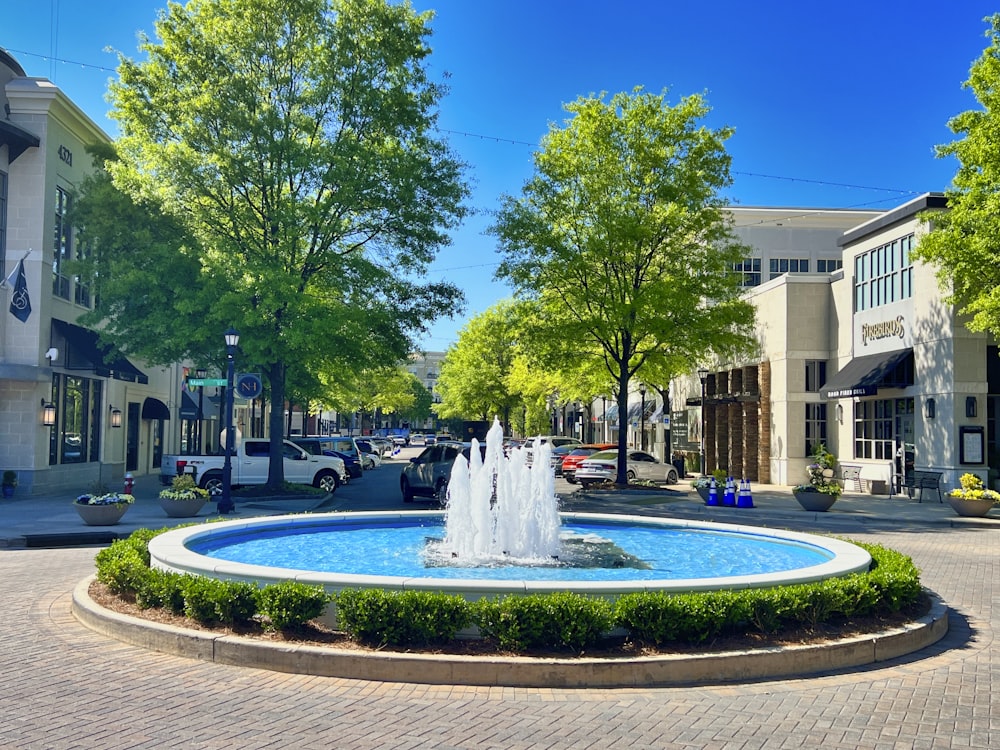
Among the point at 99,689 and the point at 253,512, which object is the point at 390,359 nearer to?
the point at 253,512

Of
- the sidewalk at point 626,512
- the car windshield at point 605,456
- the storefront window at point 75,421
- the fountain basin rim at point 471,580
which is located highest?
the storefront window at point 75,421

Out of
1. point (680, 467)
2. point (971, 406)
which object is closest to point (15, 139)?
point (971, 406)

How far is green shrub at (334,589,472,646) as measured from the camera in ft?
25.3

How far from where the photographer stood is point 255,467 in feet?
89.5

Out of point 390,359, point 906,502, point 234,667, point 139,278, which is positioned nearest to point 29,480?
point 139,278

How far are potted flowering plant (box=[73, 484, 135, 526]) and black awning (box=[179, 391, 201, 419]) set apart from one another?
80.6 feet

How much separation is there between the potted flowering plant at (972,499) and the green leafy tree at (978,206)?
3982 millimetres

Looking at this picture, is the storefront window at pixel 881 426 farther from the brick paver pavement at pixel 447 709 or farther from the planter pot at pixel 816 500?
the brick paver pavement at pixel 447 709

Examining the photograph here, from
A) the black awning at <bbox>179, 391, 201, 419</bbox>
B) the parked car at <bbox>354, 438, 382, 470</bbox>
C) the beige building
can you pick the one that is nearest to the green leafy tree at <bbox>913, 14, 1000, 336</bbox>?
the beige building

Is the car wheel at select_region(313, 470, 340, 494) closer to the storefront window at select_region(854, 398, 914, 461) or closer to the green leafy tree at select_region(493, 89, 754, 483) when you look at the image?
the green leafy tree at select_region(493, 89, 754, 483)

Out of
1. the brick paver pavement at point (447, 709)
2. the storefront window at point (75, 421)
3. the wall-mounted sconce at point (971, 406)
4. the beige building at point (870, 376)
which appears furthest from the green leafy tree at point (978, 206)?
the storefront window at point (75, 421)

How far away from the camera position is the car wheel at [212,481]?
25.9 m

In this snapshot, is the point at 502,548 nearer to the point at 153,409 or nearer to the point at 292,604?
the point at 292,604

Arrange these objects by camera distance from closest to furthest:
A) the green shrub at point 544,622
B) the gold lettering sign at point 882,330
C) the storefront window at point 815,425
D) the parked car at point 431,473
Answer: the green shrub at point 544,622
the parked car at point 431,473
the gold lettering sign at point 882,330
the storefront window at point 815,425
